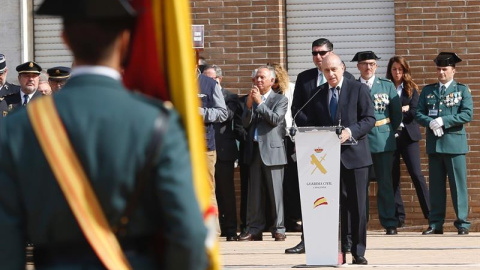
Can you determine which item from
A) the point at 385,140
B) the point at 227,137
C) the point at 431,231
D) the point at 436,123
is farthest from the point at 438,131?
the point at 227,137

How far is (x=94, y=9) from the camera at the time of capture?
Answer: 13.1 ft

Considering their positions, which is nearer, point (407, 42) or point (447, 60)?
point (447, 60)

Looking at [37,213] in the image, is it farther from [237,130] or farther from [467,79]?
[467,79]

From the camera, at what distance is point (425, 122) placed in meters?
17.3

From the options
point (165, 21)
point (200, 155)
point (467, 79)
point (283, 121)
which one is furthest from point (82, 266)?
point (467, 79)

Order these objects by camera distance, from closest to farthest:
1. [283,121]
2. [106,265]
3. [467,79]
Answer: [106,265]
[283,121]
[467,79]

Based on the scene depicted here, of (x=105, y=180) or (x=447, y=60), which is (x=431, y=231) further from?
(x=105, y=180)

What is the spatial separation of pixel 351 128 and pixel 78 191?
883 centimetres

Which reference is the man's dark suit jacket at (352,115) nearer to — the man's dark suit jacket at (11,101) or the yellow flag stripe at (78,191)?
the man's dark suit jacket at (11,101)

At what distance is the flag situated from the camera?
412cm

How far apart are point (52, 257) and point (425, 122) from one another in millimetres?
13737

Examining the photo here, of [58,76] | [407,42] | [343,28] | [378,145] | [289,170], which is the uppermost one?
[343,28]

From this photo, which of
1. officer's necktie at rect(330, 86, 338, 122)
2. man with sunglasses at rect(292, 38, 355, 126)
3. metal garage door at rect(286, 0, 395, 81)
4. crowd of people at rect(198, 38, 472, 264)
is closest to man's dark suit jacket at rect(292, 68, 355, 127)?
man with sunglasses at rect(292, 38, 355, 126)

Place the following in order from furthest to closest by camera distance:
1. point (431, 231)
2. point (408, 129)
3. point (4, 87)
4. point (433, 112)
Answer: point (408, 129) < point (431, 231) < point (433, 112) < point (4, 87)
